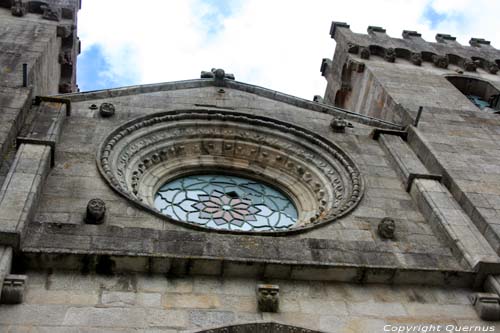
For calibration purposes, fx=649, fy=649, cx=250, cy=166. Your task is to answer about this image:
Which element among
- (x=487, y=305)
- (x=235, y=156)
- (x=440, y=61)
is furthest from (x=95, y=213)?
(x=440, y=61)

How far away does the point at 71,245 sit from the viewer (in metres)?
9.22

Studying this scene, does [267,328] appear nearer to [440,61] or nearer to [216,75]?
[216,75]

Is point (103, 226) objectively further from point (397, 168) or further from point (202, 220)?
point (397, 168)

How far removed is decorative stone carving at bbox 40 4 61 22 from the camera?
18.8 metres

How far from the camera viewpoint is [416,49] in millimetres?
22734

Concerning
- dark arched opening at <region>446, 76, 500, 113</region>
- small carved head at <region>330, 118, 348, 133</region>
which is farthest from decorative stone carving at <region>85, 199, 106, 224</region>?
dark arched opening at <region>446, 76, 500, 113</region>

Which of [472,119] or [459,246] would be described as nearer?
[459,246]

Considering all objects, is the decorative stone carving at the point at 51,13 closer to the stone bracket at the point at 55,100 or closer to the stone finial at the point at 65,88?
the stone finial at the point at 65,88

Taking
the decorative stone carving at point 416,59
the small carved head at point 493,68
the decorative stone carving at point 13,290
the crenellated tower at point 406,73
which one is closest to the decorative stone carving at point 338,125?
the crenellated tower at point 406,73

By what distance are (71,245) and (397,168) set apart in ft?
22.9

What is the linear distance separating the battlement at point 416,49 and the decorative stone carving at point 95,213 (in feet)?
45.7

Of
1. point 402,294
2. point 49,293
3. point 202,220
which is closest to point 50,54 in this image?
point 202,220

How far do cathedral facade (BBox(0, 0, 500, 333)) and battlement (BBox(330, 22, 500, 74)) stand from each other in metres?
3.49

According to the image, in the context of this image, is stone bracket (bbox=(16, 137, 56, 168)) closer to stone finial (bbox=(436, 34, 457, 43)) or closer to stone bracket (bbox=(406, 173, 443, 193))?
stone bracket (bbox=(406, 173, 443, 193))
